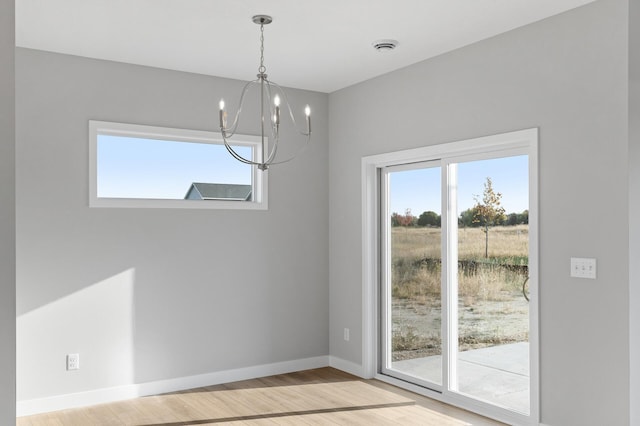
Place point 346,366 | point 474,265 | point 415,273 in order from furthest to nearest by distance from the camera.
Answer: point 346,366 < point 415,273 < point 474,265

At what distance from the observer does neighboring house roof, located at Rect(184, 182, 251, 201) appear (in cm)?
484

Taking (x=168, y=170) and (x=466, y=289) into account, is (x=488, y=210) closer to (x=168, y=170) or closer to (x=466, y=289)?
(x=466, y=289)

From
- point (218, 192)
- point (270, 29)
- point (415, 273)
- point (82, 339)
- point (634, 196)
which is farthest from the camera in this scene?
point (218, 192)

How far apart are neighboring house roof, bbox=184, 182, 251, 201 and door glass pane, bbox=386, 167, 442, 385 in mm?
1297

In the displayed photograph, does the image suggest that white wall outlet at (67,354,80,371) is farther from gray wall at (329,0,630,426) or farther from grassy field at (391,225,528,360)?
gray wall at (329,0,630,426)

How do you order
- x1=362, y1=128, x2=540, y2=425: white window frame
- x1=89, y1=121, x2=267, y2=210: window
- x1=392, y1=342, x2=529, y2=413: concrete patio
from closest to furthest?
x1=362, y1=128, x2=540, y2=425: white window frame → x1=392, y1=342, x2=529, y2=413: concrete patio → x1=89, y1=121, x2=267, y2=210: window

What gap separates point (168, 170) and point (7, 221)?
2848mm

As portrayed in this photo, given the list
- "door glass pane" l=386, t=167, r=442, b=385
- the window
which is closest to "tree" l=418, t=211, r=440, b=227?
"door glass pane" l=386, t=167, r=442, b=385

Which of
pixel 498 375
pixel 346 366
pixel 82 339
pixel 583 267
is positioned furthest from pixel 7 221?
pixel 346 366

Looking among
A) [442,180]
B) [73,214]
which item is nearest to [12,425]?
[73,214]

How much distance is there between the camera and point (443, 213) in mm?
4355

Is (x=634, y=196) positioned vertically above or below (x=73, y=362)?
above

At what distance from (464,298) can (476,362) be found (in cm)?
46

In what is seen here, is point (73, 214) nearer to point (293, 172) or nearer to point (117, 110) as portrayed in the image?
point (117, 110)
